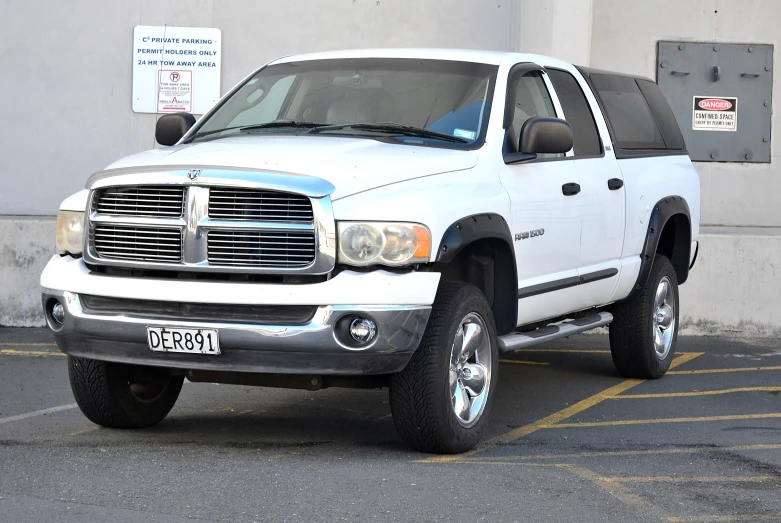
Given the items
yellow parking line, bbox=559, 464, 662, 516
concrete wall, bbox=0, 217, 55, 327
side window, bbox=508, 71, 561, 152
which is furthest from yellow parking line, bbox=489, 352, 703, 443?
concrete wall, bbox=0, 217, 55, 327

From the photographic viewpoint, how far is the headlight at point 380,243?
17.7ft

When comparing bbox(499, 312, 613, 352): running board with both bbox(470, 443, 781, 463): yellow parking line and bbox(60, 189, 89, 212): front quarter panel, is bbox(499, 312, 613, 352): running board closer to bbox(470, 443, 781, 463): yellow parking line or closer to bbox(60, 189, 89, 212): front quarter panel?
Result: bbox(470, 443, 781, 463): yellow parking line

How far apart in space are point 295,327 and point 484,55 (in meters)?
2.43

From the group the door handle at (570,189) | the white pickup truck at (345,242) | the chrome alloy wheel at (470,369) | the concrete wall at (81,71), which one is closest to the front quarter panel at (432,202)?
the white pickup truck at (345,242)

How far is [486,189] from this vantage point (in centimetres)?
619

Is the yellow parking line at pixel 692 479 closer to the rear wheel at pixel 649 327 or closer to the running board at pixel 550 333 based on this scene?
the running board at pixel 550 333

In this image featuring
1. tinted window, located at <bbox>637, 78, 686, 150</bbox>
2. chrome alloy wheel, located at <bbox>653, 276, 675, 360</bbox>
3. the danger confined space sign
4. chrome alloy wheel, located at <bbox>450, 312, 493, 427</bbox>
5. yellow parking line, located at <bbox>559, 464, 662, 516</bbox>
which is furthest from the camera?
the danger confined space sign

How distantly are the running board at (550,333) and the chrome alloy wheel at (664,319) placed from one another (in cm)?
80

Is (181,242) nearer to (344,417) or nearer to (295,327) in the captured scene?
(295,327)

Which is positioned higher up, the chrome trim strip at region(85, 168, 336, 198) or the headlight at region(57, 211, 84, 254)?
the chrome trim strip at region(85, 168, 336, 198)

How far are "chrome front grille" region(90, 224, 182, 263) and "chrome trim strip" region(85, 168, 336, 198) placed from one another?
8.4 inches

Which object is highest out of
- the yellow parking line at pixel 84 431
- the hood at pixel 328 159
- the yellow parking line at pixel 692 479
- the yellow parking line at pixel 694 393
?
the hood at pixel 328 159

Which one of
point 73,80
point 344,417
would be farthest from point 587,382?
point 73,80

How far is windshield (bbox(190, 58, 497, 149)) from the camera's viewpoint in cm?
654
